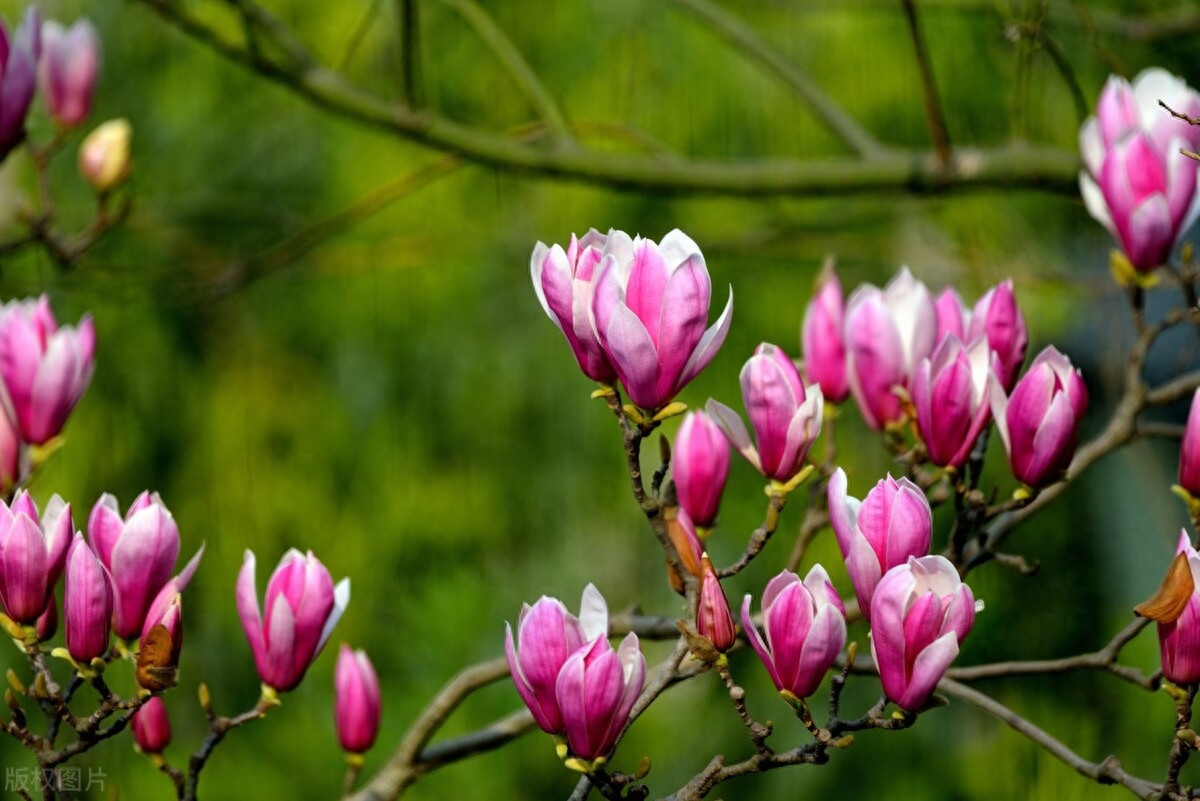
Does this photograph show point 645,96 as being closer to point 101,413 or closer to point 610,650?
point 101,413

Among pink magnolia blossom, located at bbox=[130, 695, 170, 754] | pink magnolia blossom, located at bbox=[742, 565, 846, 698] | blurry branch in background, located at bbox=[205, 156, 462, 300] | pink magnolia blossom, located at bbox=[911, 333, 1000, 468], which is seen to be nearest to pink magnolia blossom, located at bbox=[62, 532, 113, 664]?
pink magnolia blossom, located at bbox=[130, 695, 170, 754]

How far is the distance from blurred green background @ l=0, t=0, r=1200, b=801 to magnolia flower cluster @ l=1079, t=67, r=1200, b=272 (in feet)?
1.96

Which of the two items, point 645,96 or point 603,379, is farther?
point 645,96

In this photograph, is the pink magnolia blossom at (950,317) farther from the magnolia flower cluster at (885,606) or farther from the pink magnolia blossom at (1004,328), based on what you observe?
the magnolia flower cluster at (885,606)

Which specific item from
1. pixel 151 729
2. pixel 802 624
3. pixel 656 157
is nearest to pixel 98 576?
pixel 151 729

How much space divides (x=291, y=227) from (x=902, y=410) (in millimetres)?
909

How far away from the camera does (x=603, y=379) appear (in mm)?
535

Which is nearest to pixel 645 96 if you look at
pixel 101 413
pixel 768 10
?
pixel 768 10

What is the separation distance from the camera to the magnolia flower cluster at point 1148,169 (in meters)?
0.72

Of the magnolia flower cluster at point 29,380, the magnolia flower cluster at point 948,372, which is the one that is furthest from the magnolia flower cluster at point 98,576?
the magnolia flower cluster at point 948,372

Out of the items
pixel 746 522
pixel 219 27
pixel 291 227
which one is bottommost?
pixel 746 522

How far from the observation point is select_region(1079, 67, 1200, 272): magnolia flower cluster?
723 mm

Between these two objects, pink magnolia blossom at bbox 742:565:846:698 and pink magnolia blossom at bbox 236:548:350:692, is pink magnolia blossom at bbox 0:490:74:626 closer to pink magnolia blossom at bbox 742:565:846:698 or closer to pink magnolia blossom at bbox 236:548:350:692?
pink magnolia blossom at bbox 236:548:350:692

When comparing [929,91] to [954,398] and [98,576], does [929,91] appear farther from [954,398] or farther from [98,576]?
[98,576]
